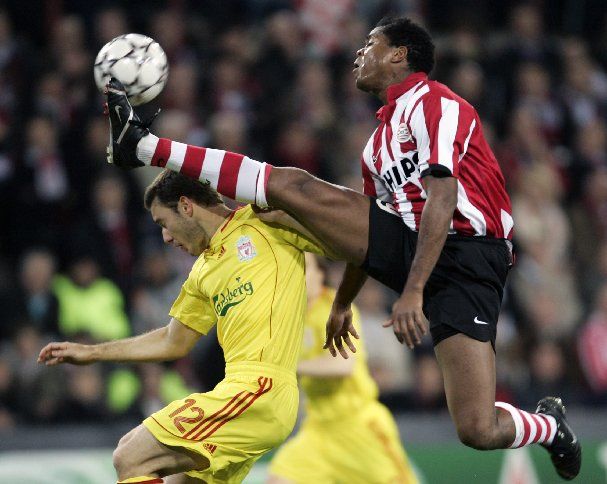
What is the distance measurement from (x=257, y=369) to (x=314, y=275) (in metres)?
1.73

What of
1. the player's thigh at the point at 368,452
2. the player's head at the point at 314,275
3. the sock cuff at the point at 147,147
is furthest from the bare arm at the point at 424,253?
the player's thigh at the point at 368,452

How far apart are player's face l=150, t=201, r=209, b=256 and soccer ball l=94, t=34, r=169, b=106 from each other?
1.66 feet

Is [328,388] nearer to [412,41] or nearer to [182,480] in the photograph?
[182,480]

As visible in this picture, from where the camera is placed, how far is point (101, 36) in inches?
382

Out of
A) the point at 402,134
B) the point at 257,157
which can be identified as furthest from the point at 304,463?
the point at 257,157

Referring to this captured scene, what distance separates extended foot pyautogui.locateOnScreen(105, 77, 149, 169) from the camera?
5.10 metres

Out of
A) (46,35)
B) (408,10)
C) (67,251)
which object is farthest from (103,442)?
(408,10)

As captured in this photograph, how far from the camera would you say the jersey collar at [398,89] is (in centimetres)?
532

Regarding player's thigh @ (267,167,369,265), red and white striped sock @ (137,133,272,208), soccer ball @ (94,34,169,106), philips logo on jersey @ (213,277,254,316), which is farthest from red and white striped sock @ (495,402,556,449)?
soccer ball @ (94,34,169,106)

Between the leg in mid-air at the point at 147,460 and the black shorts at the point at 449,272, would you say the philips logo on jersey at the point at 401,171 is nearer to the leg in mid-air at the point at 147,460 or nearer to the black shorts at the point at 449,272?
the black shorts at the point at 449,272

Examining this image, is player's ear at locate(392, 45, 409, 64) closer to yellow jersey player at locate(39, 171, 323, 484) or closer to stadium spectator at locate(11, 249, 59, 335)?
yellow jersey player at locate(39, 171, 323, 484)

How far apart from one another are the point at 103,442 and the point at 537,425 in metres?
3.52

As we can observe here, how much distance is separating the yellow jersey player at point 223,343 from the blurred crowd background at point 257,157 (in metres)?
2.25

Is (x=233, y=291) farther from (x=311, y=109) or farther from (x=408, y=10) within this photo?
(x=408, y=10)
